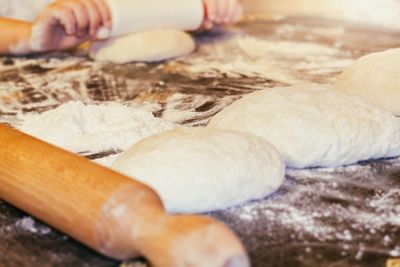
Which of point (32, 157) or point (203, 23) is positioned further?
point (203, 23)

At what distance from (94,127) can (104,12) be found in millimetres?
760

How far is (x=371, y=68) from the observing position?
1356mm

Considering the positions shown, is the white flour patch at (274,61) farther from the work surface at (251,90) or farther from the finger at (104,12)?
the finger at (104,12)

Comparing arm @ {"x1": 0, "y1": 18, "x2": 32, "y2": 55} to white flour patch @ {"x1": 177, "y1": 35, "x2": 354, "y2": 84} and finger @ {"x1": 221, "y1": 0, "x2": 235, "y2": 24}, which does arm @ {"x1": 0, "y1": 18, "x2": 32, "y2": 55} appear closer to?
white flour patch @ {"x1": 177, "y1": 35, "x2": 354, "y2": 84}

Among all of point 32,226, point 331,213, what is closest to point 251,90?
point 331,213

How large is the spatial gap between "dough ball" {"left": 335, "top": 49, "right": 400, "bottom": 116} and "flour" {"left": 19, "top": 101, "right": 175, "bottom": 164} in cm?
43

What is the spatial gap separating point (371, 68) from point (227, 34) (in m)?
1.05

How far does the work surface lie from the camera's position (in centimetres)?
82

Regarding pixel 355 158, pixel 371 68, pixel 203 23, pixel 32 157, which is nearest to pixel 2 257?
pixel 32 157

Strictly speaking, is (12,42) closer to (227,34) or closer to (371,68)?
(227,34)

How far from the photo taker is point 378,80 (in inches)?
52.0

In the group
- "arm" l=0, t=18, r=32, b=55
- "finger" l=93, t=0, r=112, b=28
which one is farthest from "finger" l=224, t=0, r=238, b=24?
"arm" l=0, t=18, r=32, b=55

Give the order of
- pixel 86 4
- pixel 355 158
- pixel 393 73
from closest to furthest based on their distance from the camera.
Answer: pixel 355 158 < pixel 393 73 < pixel 86 4

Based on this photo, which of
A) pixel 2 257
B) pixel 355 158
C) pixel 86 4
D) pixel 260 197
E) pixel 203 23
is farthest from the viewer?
pixel 203 23
